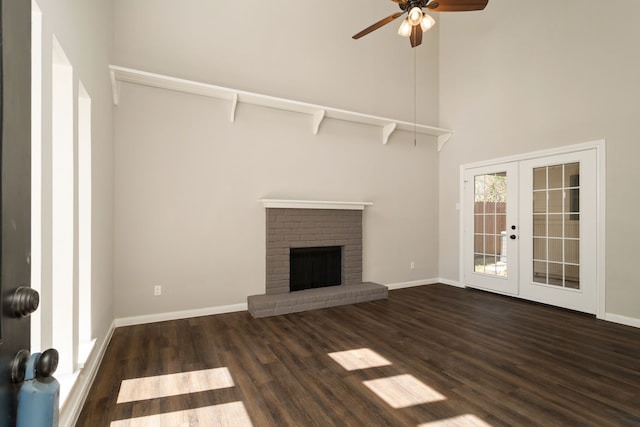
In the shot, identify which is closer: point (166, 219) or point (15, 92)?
point (15, 92)

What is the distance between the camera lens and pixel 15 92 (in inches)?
24.9

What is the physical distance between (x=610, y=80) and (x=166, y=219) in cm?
540

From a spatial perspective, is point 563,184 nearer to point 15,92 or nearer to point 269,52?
point 269,52

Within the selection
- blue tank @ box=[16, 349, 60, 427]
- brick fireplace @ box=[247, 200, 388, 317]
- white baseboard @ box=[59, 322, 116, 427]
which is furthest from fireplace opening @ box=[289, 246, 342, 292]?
blue tank @ box=[16, 349, 60, 427]

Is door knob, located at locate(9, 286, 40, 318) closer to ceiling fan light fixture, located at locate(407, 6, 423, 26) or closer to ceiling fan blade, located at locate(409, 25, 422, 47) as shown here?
ceiling fan light fixture, located at locate(407, 6, 423, 26)

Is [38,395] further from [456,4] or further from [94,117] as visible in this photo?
[456,4]

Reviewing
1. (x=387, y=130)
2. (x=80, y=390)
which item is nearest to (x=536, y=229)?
(x=387, y=130)

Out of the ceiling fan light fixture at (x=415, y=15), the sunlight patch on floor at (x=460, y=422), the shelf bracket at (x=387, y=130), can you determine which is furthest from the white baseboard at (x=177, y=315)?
the ceiling fan light fixture at (x=415, y=15)

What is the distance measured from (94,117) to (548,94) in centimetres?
524

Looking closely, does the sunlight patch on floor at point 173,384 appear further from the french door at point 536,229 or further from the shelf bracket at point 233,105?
the french door at point 536,229

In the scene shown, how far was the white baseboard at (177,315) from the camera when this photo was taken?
357 centimetres

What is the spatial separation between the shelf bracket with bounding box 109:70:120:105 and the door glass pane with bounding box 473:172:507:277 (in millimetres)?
5099

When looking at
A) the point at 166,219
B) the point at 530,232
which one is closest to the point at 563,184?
the point at 530,232

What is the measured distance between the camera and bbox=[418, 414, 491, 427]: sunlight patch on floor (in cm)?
190
